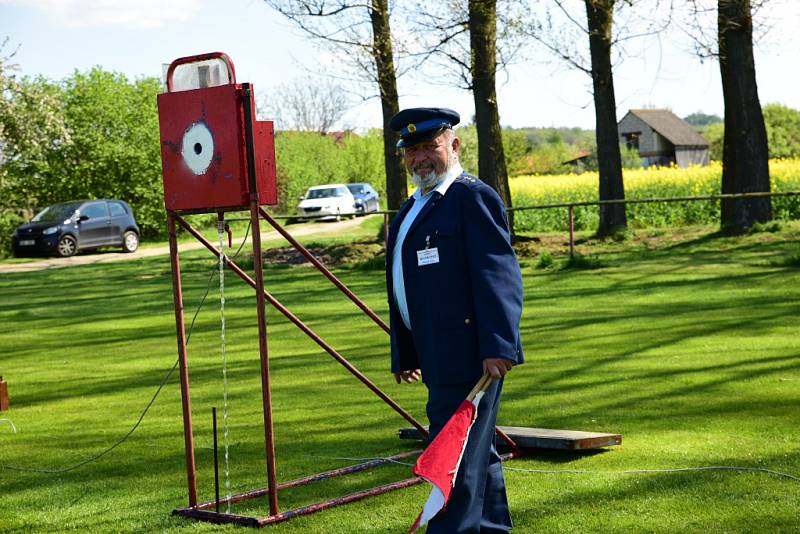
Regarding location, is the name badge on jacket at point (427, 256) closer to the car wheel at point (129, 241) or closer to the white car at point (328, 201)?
the car wheel at point (129, 241)

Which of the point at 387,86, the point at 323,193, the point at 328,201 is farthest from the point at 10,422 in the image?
the point at 323,193

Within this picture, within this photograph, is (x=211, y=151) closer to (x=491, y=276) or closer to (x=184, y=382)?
(x=184, y=382)

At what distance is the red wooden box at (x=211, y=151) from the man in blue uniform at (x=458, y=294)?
1.11 metres

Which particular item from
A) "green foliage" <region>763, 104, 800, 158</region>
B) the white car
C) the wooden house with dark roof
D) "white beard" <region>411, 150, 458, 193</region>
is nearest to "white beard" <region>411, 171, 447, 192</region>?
"white beard" <region>411, 150, 458, 193</region>

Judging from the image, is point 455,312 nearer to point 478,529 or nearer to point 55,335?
point 478,529

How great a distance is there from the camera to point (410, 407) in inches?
399

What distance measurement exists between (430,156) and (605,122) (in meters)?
Answer: 23.0

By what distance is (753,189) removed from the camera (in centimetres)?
2567

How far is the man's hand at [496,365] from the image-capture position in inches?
212

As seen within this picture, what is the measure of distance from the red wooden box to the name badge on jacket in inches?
48.8

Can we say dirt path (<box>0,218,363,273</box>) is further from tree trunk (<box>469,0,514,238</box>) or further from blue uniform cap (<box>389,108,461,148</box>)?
blue uniform cap (<box>389,108,461,148</box>)

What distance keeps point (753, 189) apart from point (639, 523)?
811 inches

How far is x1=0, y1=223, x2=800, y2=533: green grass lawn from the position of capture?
6.80 m

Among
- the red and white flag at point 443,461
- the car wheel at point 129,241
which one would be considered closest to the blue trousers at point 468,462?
the red and white flag at point 443,461
